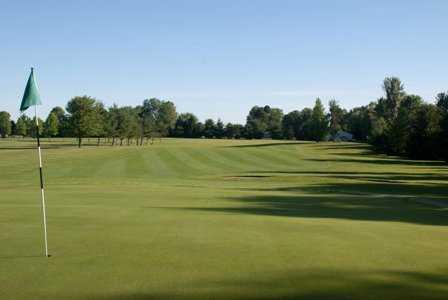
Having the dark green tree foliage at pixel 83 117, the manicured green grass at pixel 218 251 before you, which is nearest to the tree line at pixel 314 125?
the dark green tree foliage at pixel 83 117

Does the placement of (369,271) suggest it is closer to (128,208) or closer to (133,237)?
(133,237)

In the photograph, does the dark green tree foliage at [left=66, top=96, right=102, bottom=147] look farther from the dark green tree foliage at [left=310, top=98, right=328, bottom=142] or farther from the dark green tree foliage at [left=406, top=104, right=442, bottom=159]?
the dark green tree foliage at [left=406, top=104, right=442, bottom=159]

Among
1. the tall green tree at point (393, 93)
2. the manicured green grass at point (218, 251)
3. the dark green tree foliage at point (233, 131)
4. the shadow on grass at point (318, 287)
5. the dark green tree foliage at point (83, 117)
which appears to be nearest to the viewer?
the shadow on grass at point (318, 287)

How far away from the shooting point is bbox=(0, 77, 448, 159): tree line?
85375mm

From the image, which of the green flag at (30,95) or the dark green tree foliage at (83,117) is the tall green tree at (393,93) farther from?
the green flag at (30,95)

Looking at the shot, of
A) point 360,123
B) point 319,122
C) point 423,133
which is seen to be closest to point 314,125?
point 319,122

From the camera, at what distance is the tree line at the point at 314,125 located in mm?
85375

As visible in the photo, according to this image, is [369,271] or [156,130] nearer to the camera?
[369,271]

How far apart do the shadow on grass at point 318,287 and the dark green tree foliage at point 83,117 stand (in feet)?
354

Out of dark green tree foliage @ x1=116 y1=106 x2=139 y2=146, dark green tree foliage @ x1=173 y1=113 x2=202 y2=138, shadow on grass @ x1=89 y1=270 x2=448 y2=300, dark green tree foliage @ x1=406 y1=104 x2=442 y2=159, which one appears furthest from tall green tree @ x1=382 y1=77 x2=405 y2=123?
shadow on grass @ x1=89 y1=270 x2=448 y2=300

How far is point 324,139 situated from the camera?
14588 centimetres

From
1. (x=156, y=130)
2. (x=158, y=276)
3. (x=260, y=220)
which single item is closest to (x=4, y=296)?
(x=158, y=276)

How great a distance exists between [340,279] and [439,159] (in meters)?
82.8

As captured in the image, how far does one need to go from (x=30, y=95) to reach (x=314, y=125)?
133 meters
